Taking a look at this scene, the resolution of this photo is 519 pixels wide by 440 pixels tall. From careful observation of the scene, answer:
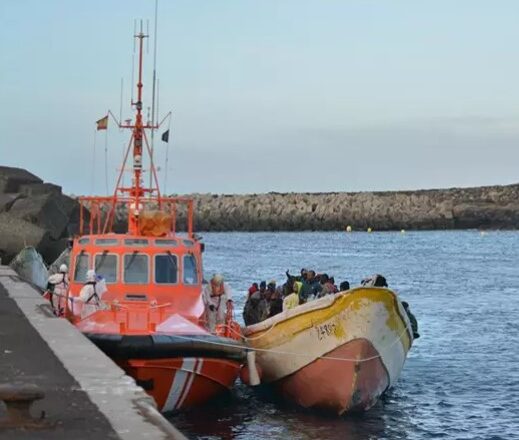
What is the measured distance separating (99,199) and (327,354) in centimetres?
467

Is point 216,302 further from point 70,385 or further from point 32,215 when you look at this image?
point 32,215

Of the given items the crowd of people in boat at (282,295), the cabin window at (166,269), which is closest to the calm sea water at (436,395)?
the crowd of people in boat at (282,295)

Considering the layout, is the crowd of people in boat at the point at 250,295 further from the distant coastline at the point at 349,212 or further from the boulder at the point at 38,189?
the distant coastline at the point at 349,212

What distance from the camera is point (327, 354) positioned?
15.6 metres

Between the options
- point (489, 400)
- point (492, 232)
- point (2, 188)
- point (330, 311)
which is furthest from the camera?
point (492, 232)

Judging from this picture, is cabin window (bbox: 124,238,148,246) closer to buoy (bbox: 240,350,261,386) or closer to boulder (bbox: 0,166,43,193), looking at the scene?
buoy (bbox: 240,350,261,386)

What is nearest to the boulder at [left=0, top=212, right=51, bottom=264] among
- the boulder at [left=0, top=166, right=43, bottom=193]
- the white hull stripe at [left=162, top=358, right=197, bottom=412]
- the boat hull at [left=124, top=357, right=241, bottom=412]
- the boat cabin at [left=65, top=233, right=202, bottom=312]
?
the boulder at [left=0, top=166, right=43, bottom=193]

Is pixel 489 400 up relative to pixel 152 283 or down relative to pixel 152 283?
down

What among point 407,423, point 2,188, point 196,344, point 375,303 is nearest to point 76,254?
point 196,344

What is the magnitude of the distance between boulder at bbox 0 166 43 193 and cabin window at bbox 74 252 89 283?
33.7 metres

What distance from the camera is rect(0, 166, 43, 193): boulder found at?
48938 millimetres

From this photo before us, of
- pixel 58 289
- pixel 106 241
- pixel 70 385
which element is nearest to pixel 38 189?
pixel 58 289

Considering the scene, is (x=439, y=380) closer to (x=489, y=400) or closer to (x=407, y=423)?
(x=489, y=400)

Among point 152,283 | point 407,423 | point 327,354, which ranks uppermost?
point 152,283
